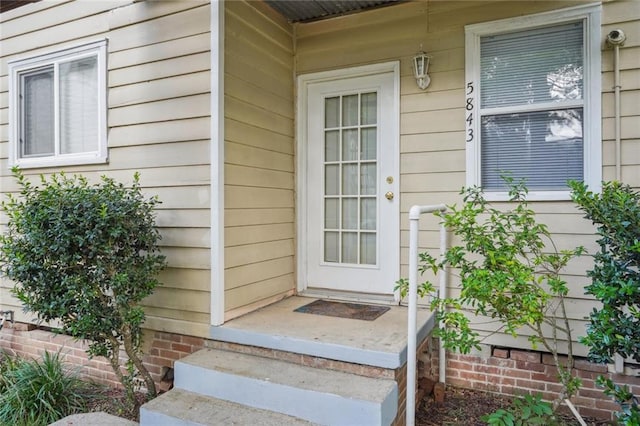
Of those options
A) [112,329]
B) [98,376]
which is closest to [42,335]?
[98,376]

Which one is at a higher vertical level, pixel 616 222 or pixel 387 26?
pixel 387 26

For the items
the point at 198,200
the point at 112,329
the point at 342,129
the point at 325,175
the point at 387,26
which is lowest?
the point at 112,329

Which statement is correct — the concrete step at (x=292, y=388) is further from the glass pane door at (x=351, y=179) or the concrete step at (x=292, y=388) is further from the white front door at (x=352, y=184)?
the glass pane door at (x=351, y=179)

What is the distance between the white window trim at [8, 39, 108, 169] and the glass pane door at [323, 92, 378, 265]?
6.43 feet

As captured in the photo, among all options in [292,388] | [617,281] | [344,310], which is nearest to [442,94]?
[617,281]

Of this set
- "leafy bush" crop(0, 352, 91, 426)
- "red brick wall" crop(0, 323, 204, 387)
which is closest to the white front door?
"red brick wall" crop(0, 323, 204, 387)

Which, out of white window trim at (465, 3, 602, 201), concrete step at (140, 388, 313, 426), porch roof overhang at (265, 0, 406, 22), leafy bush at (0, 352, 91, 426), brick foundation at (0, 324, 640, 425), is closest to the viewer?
concrete step at (140, 388, 313, 426)

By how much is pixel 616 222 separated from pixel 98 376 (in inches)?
160

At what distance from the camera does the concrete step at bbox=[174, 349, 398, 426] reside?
2.12 m

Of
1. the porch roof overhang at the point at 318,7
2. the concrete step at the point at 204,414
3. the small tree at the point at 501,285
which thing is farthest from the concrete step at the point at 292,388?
the porch roof overhang at the point at 318,7

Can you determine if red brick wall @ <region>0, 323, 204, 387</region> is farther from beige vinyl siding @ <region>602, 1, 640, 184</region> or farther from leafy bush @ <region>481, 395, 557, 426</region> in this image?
beige vinyl siding @ <region>602, 1, 640, 184</region>

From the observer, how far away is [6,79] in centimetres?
408

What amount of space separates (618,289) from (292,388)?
184cm

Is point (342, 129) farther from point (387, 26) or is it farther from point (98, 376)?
point (98, 376)
